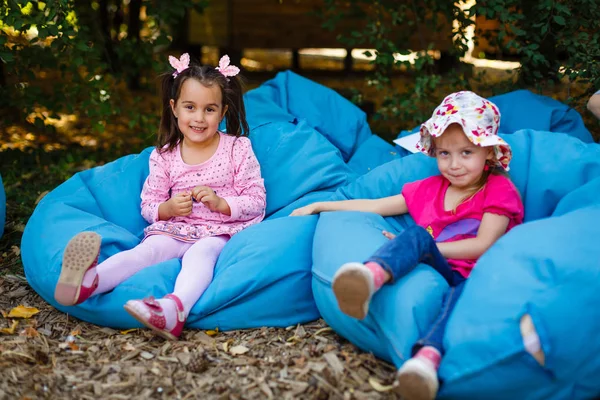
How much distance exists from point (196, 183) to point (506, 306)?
1.75 m

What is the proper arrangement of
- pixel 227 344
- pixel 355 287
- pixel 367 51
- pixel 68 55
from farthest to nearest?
pixel 68 55
pixel 367 51
pixel 227 344
pixel 355 287

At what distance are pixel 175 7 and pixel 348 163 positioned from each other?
182 cm

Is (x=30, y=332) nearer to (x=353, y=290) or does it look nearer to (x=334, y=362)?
(x=334, y=362)

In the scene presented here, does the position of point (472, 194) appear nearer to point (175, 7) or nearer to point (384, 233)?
point (384, 233)

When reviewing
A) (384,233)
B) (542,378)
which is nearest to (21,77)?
(384,233)

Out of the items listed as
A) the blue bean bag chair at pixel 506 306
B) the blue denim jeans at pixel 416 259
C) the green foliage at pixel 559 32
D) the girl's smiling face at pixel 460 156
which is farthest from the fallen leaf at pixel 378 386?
→ the green foliage at pixel 559 32

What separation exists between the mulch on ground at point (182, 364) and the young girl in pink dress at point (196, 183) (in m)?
0.24

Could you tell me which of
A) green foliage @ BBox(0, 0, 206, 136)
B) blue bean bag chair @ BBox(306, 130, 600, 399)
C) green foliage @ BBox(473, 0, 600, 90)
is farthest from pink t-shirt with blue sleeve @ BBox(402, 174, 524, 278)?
green foliage @ BBox(0, 0, 206, 136)

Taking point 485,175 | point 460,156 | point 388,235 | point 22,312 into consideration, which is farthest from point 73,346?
point 485,175

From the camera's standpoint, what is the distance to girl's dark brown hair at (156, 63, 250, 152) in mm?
3486

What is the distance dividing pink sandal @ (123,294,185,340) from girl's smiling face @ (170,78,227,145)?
2.87ft

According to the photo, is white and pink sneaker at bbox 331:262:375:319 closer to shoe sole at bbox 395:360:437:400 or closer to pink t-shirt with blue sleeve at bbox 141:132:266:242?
shoe sole at bbox 395:360:437:400

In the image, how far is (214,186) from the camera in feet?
11.7

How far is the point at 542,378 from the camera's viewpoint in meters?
2.25
